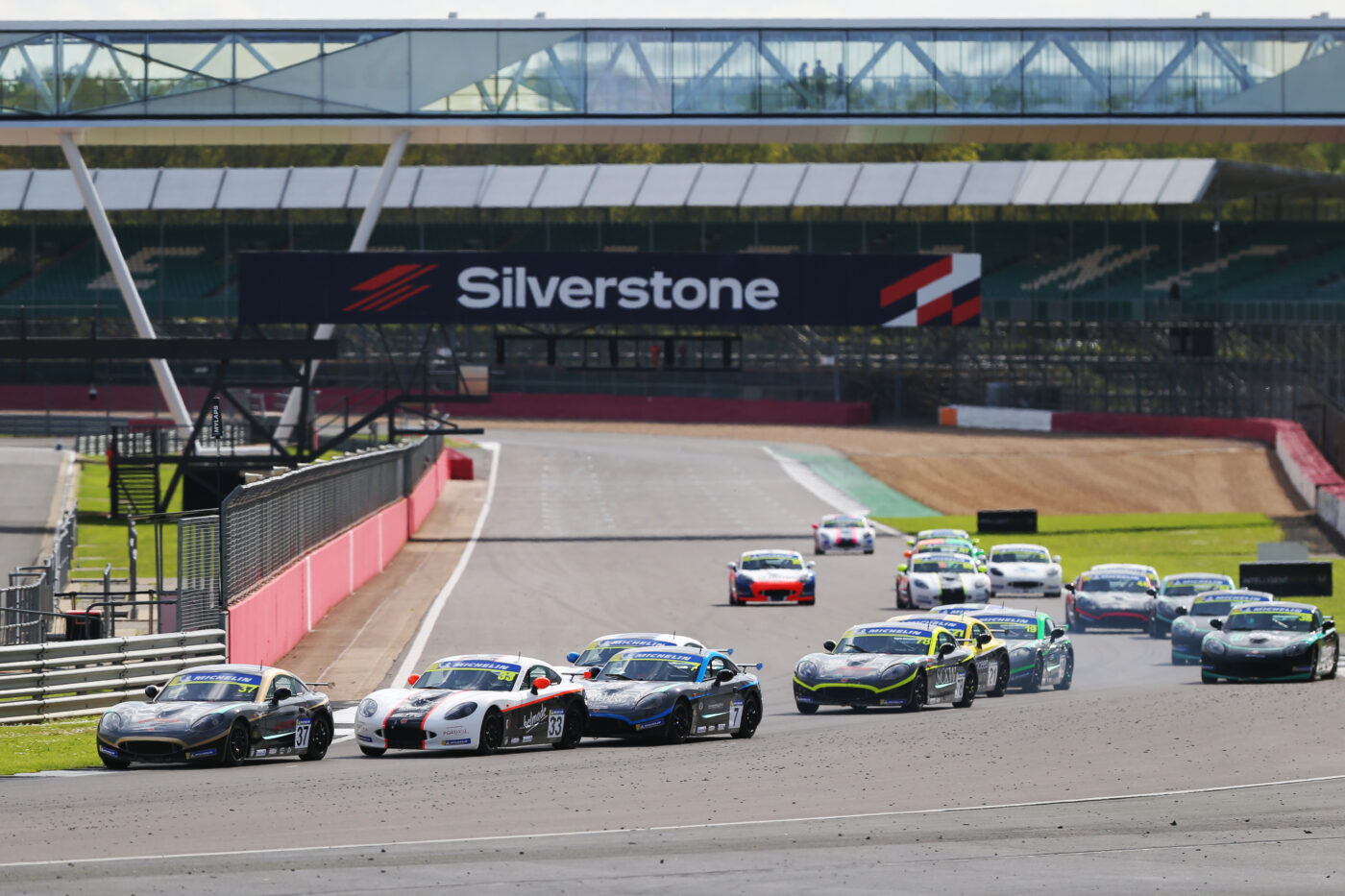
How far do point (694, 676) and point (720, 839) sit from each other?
6897 millimetres

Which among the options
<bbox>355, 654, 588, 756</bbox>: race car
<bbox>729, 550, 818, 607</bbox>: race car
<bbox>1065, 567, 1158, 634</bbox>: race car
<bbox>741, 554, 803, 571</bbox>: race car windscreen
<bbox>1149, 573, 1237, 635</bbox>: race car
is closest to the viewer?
<bbox>355, 654, 588, 756</bbox>: race car

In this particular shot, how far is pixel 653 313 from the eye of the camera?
42.5 metres

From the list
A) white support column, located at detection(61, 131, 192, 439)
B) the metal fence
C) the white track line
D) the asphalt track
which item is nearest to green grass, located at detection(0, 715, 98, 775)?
the asphalt track

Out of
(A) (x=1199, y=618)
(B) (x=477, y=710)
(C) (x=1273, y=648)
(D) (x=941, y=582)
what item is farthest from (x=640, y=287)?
(B) (x=477, y=710)

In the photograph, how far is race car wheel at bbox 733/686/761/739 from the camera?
19797 millimetres

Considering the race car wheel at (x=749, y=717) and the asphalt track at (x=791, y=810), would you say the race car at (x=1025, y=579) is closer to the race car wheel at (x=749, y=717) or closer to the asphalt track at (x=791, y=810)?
the asphalt track at (x=791, y=810)

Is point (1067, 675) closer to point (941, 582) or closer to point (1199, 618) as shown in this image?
point (1199, 618)

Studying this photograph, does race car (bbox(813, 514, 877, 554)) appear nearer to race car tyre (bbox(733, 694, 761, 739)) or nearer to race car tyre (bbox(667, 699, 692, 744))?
race car tyre (bbox(733, 694, 761, 739))

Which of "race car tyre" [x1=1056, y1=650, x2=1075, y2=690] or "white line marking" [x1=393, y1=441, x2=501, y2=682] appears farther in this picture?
"white line marking" [x1=393, y1=441, x2=501, y2=682]

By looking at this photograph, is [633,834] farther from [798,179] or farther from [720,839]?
[798,179]

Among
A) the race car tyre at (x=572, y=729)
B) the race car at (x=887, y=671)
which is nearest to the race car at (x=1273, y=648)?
the race car at (x=887, y=671)

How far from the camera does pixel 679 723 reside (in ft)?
62.7

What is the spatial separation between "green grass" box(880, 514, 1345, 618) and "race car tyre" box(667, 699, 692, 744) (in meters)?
23.3

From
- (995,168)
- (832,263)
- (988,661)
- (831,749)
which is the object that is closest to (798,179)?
(995,168)
